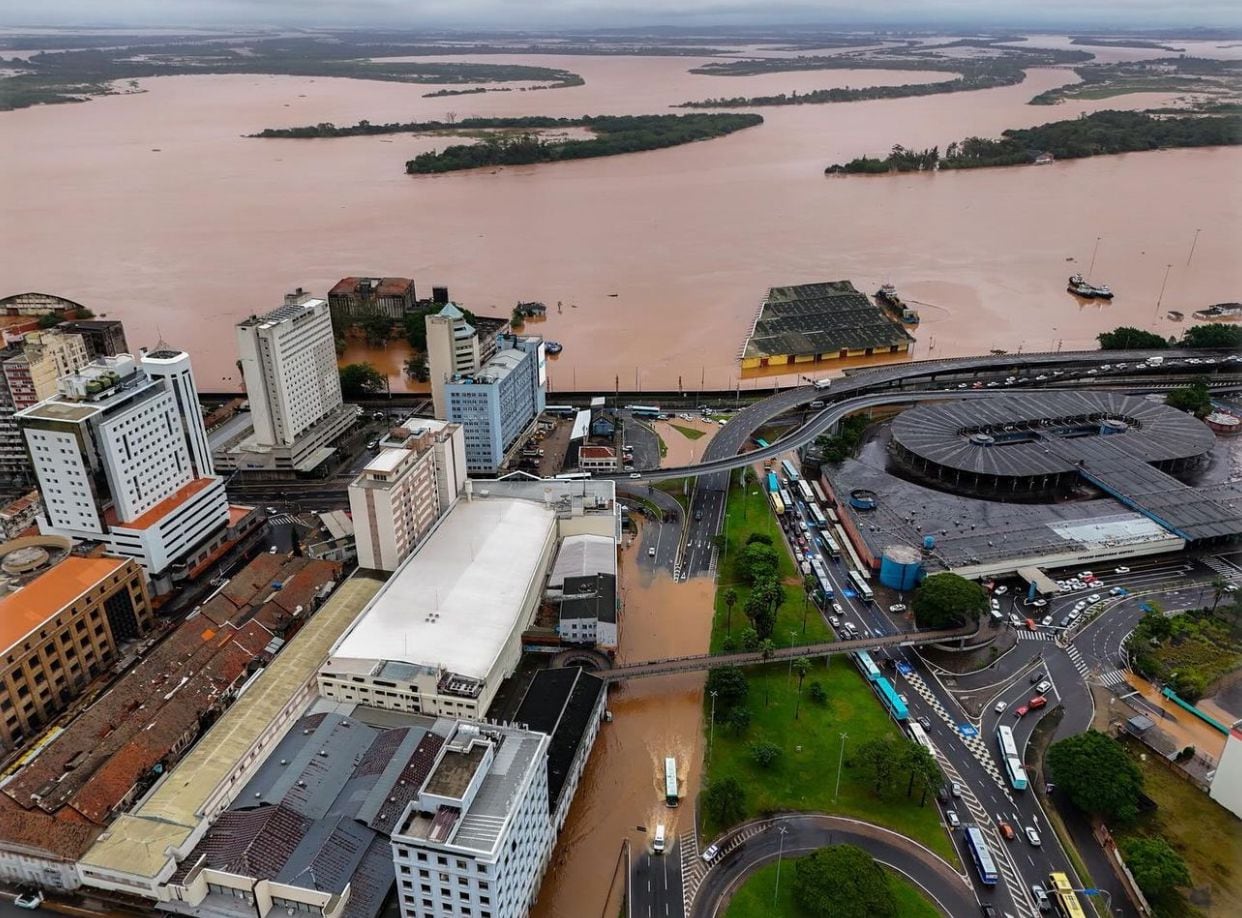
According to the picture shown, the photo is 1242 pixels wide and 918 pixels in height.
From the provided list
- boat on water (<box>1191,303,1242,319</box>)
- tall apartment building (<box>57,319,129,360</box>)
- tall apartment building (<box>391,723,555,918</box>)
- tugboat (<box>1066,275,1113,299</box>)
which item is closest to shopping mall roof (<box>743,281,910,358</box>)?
tugboat (<box>1066,275,1113,299</box>)

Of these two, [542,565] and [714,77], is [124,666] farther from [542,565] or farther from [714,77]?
[714,77]

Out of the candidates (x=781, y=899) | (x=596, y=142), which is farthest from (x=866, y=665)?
(x=596, y=142)

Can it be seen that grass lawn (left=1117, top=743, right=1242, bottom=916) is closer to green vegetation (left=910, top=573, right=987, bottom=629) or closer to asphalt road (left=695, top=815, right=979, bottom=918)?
asphalt road (left=695, top=815, right=979, bottom=918)

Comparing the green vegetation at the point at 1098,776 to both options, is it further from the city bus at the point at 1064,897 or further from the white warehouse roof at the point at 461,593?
the white warehouse roof at the point at 461,593

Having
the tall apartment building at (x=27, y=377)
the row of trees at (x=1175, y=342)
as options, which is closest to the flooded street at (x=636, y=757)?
the tall apartment building at (x=27, y=377)

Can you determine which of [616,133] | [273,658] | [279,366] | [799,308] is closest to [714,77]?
[616,133]

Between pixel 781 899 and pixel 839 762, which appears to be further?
pixel 839 762

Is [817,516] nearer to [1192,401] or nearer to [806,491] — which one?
[806,491]
